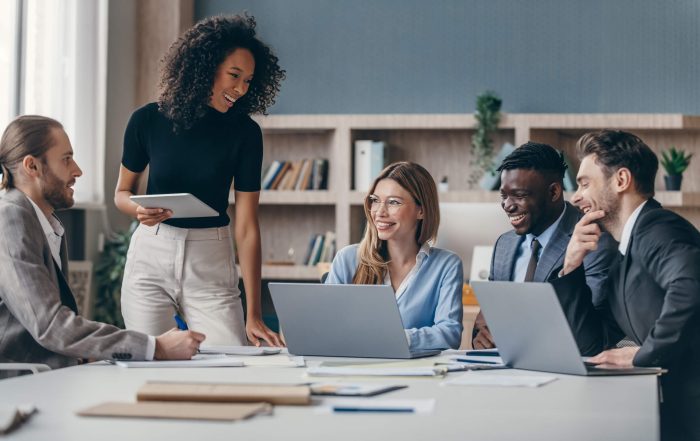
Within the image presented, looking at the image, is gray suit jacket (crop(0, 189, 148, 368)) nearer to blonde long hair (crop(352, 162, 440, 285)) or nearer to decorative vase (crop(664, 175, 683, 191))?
blonde long hair (crop(352, 162, 440, 285))

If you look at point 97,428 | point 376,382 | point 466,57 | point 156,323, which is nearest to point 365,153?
point 466,57

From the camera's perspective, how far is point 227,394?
1460 millimetres

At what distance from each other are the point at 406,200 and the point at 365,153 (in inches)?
118

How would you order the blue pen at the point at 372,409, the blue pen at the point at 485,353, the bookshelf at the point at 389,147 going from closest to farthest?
the blue pen at the point at 372,409, the blue pen at the point at 485,353, the bookshelf at the point at 389,147

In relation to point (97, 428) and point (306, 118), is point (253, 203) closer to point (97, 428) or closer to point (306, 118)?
point (97, 428)

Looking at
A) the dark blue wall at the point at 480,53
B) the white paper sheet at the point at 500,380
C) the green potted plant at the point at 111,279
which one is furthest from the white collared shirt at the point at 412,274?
the dark blue wall at the point at 480,53

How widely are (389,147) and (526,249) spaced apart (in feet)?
10.2

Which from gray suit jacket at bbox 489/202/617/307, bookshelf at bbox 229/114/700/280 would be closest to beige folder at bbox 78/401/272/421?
gray suit jacket at bbox 489/202/617/307

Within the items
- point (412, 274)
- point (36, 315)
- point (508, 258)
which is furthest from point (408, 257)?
point (36, 315)

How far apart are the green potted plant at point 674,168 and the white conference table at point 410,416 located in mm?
3851

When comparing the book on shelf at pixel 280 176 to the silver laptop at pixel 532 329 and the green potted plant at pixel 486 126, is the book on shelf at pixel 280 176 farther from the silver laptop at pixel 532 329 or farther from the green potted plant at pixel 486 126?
the silver laptop at pixel 532 329

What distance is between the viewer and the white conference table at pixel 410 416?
127 centimetres

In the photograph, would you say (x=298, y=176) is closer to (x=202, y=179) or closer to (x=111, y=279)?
(x=111, y=279)

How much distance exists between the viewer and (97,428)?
1.30 m
